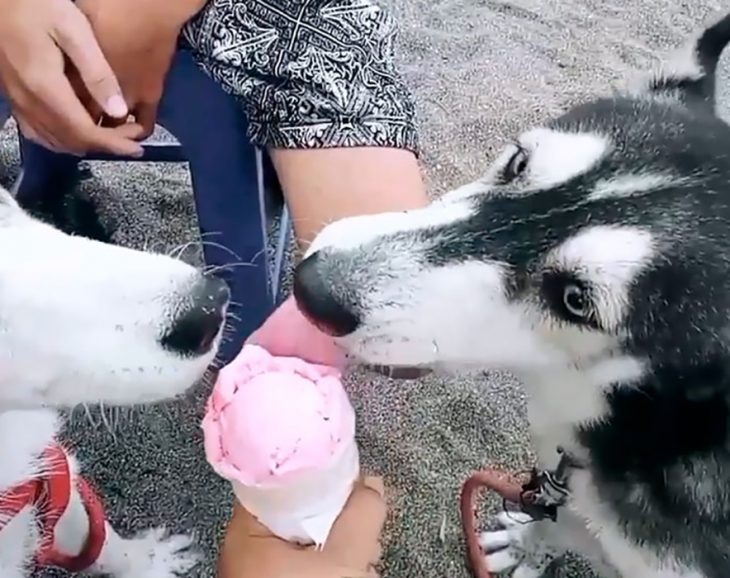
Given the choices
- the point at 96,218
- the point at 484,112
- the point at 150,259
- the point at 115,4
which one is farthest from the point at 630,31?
the point at 150,259

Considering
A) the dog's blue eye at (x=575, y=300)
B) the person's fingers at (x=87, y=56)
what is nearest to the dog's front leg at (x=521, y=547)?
the dog's blue eye at (x=575, y=300)

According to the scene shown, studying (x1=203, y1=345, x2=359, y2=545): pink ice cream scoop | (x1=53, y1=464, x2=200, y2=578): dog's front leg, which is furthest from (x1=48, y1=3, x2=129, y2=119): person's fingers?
(x1=53, y1=464, x2=200, y2=578): dog's front leg

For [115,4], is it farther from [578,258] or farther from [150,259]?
[578,258]

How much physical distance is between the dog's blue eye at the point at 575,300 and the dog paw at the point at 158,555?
67 cm

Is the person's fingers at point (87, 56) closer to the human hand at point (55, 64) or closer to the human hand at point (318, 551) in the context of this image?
the human hand at point (55, 64)

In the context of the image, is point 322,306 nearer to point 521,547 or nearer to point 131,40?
point 131,40

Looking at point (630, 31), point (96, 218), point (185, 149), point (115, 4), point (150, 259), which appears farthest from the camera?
point (630, 31)

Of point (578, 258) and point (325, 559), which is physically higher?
point (578, 258)

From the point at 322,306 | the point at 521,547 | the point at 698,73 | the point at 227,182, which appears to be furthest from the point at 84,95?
the point at 521,547

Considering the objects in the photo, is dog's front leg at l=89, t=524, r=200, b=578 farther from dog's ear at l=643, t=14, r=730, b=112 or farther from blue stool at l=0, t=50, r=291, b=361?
dog's ear at l=643, t=14, r=730, b=112

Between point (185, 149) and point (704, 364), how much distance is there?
66 centimetres

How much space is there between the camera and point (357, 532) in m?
0.90

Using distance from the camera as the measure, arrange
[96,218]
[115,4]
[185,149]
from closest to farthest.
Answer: [115,4] < [185,149] < [96,218]

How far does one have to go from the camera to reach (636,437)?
943 millimetres
